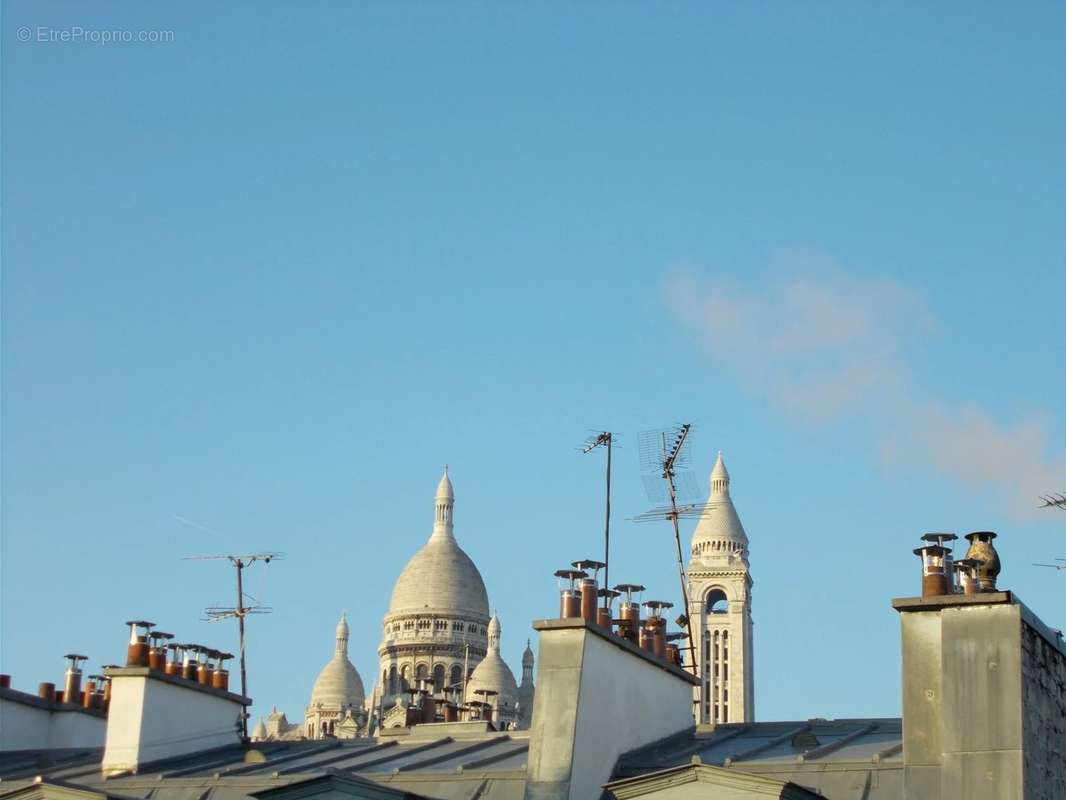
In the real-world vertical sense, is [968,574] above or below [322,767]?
above

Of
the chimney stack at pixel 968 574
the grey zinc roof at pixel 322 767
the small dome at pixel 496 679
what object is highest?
the small dome at pixel 496 679

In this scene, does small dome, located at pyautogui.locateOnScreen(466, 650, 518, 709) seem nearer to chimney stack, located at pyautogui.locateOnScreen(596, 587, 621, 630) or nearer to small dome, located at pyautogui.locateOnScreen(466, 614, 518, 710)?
small dome, located at pyautogui.locateOnScreen(466, 614, 518, 710)

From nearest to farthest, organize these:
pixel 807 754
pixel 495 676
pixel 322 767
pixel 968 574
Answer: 1. pixel 968 574
2. pixel 807 754
3. pixel 322 767
4. pixel 495 676

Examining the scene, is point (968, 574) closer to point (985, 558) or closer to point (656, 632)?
point (985, 558)

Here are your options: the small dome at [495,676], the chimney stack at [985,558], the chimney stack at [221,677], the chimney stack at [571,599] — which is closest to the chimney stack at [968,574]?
the chimney stack at [985,558]

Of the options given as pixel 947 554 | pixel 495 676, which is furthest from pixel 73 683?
pixel 495 676

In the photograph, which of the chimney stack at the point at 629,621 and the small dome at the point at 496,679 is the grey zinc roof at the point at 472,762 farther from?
the small dome at the point at 496,679

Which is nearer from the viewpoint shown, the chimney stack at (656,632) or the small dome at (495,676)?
the chimney stack at (656,632)

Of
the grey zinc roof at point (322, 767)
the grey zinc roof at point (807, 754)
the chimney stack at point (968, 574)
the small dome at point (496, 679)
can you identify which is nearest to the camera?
the chimney stack at point (968, 574)

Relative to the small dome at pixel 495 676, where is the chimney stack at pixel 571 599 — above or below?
below

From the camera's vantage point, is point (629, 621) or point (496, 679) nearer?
point (629, 621)

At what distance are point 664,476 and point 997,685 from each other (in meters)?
15.6

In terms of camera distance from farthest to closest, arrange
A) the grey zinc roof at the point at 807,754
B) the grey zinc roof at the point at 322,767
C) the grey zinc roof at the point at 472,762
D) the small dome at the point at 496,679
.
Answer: the small dome at the point at 496,679, the grey zinc roof at the point at 322,767, the grey zinc roof at the point at 472,762, the grey zinc roof at the point at 807,754

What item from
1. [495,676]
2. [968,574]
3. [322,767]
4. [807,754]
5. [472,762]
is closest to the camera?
[968,574]
